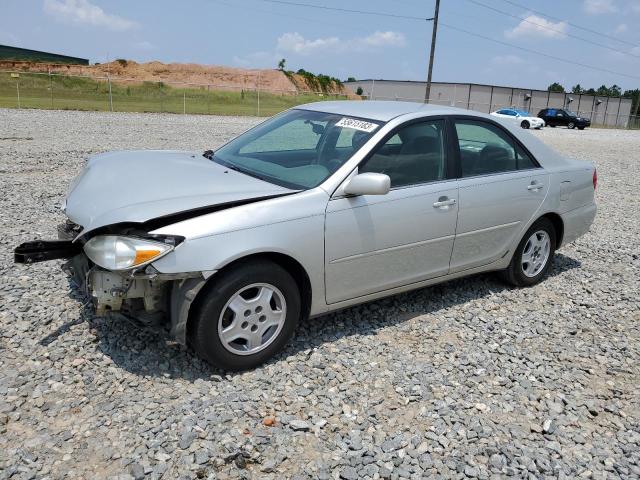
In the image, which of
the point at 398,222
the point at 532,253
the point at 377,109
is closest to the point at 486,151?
the point at 377,109

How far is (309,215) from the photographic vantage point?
11.1 feet

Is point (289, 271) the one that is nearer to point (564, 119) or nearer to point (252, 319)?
point (252, 319)

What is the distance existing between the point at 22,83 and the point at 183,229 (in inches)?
1734

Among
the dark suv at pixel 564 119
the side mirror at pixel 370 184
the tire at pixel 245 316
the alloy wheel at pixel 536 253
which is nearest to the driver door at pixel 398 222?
Answer: the side mirror at pixel 370 184

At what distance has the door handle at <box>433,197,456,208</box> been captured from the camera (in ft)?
13.2

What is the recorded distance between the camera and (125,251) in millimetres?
2971

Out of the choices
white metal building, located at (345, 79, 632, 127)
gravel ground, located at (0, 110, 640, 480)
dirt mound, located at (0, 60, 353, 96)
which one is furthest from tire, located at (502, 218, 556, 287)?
dirt mound, located at (0, 60, 353, 96)

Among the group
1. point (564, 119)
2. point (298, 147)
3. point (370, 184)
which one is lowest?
point (370, 184)

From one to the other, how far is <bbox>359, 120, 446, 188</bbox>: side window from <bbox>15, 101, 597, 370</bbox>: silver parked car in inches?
0.4

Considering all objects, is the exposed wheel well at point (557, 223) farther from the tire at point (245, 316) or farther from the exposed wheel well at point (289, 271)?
the tire at point (245, 316)

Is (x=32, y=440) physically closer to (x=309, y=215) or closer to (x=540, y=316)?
(x=309, y=215)

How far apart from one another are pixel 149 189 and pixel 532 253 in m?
3.58

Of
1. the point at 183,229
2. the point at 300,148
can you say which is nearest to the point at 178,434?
the point at 183,229

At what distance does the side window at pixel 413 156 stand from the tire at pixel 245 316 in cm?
102
